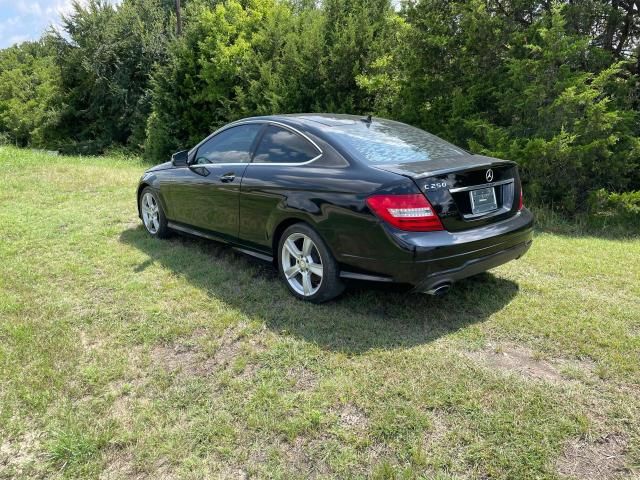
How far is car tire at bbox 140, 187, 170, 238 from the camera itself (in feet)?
19.8

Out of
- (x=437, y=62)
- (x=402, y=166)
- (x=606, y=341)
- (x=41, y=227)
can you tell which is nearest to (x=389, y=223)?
(x=402, y=166)

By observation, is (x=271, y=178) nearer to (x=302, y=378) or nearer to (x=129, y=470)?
(x=302, y=378)

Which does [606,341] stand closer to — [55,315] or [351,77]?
[55,315]

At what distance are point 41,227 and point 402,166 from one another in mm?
5213

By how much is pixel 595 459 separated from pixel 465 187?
1900 mm

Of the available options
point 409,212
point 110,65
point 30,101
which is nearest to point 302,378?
point 409,212

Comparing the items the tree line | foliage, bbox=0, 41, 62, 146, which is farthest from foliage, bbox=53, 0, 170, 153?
foliage, bbox=0, 41, 62, 146

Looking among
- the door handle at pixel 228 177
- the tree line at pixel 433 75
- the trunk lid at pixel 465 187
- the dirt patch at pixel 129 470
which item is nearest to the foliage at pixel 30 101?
the tree line at pixel 433 75

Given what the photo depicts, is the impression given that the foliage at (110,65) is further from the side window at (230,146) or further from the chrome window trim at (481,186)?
the chrome window trim at (481,186)

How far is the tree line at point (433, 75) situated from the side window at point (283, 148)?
415 centimetres

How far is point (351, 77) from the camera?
38.5ft

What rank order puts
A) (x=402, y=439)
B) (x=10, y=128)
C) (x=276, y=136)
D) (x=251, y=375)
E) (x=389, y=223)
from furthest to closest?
(x=10, y=128)
(x=276, y=136)
(x=389, y=223)
(x=251, y=375)
(x=402, y=439)

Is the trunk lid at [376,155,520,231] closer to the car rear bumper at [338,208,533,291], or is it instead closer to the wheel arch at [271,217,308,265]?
the car rear bumper at [338,208,533,291]

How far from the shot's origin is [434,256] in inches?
134
